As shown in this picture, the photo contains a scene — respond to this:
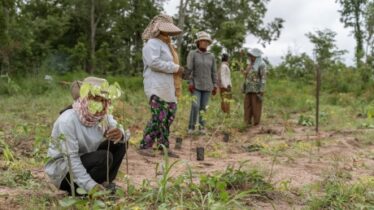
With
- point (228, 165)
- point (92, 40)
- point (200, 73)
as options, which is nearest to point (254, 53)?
point (200, 73)

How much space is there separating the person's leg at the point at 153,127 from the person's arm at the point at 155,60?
0.28m

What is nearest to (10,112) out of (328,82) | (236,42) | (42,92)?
(42,92)

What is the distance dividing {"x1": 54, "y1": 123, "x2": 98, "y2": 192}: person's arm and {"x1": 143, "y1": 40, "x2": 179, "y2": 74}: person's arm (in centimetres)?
186

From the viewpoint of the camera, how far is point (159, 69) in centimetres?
483

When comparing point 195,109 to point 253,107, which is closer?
point 195,109

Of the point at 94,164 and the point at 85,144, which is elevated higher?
the point at 85,144

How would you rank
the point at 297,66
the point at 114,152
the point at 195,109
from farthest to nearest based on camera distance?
1. the point at 297,66
2. the point at 195,109
3. the point at 114,152

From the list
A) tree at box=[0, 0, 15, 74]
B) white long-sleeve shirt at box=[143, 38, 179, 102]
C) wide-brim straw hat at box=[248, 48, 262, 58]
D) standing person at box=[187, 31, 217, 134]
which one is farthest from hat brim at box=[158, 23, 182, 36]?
tree at box=[0, 0, 15, 74]

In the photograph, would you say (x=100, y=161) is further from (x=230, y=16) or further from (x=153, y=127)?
(x=230, y=16)

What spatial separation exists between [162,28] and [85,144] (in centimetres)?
195

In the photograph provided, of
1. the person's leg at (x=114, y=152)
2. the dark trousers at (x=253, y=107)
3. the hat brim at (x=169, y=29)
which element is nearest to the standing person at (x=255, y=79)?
the dark trousers at (x=253, y=107)

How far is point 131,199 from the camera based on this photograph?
3088 millimetres

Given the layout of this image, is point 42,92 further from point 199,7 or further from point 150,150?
point 199,7

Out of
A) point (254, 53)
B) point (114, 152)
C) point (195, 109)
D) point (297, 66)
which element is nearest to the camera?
point (114, 152)
